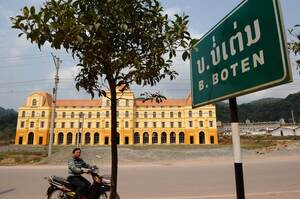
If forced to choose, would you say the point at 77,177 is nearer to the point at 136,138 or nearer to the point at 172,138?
the point at 136,138

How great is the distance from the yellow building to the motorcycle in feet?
194

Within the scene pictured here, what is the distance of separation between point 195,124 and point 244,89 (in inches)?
2649

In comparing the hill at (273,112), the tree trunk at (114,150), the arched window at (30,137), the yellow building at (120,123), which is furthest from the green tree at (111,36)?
the hill at (273,112)

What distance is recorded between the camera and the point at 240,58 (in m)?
1.69

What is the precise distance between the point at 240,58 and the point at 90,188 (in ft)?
17.6

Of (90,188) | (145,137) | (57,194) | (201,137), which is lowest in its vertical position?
(57,194)

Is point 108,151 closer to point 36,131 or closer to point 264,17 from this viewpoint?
point 264,17

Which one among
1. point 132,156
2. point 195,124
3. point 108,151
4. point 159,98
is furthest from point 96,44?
point 195,124

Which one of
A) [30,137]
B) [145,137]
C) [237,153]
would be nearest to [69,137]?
[30,137]

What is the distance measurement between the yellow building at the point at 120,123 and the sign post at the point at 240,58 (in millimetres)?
63286

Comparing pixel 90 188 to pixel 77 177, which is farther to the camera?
pixel 77 177

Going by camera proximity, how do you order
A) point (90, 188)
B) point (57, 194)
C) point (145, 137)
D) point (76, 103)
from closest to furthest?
point (90, 188)
point (57, 194)
point (145, 137)
point (76, 103)

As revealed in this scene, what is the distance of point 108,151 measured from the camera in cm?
3055

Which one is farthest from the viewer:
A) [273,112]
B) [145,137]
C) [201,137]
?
[273,112]
